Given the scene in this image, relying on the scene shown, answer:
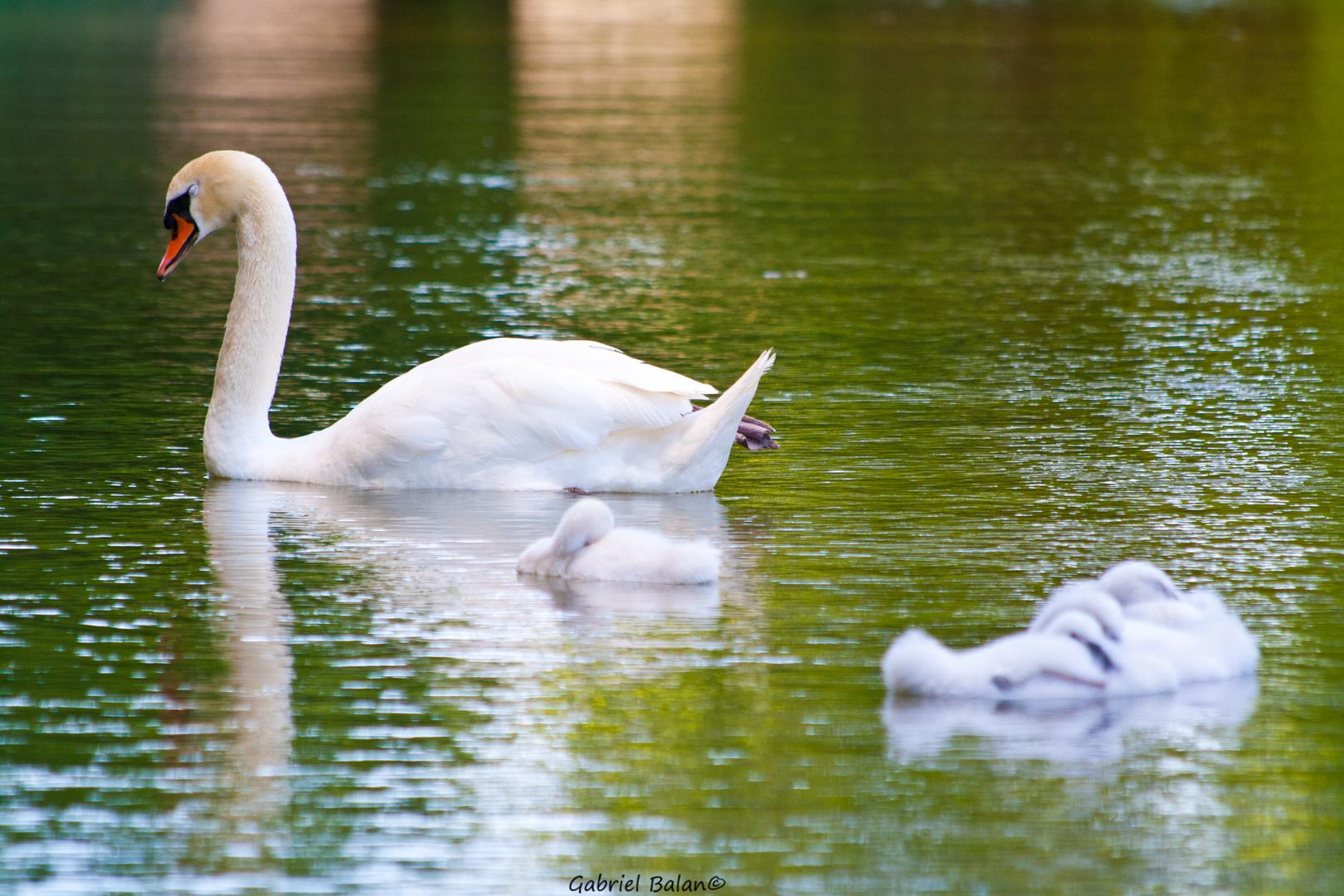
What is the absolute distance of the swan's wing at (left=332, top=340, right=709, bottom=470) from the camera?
9.13m

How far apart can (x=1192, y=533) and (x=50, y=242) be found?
468 inches

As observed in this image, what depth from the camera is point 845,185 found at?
22.0 metres

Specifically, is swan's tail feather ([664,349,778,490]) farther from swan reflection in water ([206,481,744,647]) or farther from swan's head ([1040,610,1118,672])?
swan's head ([1040,610,1118,672])

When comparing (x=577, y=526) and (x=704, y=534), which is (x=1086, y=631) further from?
(x=704, y=534)

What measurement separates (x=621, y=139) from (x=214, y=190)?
16083mm

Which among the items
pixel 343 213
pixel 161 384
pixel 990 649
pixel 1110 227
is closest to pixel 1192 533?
pixel 990 649

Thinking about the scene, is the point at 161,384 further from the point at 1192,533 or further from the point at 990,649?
the point at 990,649

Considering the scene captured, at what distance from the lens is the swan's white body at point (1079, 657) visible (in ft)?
19.6

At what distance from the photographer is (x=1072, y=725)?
589 cm

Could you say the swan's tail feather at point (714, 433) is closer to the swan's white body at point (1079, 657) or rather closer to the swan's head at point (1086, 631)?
the swan's white body at point (1079, 657)

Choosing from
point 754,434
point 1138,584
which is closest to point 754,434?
point 754,434

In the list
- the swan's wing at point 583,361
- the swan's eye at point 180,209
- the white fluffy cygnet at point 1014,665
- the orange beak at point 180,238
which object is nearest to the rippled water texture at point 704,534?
the white fluffy cygnet at point 1014,665

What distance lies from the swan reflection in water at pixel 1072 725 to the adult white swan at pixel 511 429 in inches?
115

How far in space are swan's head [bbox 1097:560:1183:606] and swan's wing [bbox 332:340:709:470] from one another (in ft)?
9.75
